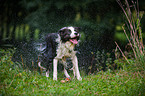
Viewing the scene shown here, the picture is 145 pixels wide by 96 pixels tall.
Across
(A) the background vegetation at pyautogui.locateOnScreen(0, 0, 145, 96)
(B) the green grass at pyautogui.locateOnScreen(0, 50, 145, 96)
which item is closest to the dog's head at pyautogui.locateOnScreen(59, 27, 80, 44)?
(B) the green grass at pyautogui.locateOnScreen(0, 50, 145, 96)

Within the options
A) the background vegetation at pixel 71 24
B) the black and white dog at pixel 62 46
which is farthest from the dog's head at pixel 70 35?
the background vegetation at pixel 71 24

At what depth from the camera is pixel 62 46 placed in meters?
3.75

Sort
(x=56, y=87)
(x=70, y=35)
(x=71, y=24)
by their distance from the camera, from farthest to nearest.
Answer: (x=71, y=24) < (x=70, y=35) < (x=56, y=87)

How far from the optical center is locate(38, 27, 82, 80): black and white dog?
3578 mm

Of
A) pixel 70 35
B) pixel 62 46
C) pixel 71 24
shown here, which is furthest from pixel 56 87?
pixel 71 24

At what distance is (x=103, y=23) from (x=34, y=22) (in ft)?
7.29

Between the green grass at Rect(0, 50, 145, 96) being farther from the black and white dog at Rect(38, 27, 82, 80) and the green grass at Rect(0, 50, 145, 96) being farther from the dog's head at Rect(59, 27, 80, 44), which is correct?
the dog's head at Rect(59, 27, 80, 44)

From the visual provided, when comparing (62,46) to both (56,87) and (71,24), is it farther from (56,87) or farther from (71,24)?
(71,24)

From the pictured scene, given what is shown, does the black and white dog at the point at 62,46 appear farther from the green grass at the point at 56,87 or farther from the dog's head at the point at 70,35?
the green grass at the point at 56,87

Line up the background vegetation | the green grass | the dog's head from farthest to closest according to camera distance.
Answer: the background vegetation < the dog's head < the green grass

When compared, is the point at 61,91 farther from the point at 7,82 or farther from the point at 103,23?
the point at 103,23

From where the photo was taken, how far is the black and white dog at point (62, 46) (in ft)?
11.7

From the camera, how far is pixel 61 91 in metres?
2.88

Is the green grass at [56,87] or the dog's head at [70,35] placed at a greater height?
the dog's head at [70,35]
